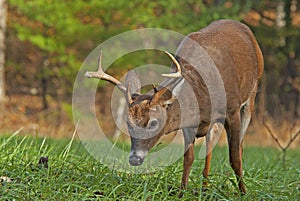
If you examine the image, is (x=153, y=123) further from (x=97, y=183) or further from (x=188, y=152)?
(x=188, y=152)

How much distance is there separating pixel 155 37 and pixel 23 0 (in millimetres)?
3658

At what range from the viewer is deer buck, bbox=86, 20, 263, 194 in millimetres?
4379

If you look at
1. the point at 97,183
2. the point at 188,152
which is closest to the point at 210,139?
the point at 188,152

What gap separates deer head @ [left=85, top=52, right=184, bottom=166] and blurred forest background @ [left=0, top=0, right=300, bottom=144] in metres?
8.30

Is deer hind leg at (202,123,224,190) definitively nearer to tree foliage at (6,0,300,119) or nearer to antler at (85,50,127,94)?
antler at (85,50,127,94)

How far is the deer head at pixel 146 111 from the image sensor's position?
4332 mm

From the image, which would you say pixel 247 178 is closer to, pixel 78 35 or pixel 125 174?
pixel 125 174

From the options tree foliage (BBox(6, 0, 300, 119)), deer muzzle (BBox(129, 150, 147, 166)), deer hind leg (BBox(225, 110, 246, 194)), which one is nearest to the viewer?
deer muzzle (BBox(129, 150, 147, 166))

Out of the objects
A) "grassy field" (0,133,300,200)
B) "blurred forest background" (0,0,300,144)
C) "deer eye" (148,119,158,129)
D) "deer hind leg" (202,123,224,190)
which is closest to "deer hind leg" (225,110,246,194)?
"grassy field" (0,133,300,200)

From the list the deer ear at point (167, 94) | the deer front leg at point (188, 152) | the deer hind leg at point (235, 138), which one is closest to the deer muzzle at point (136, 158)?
the deer ear at point (167, 94)

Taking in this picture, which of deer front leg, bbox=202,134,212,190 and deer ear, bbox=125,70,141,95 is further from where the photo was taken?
deer front leg, bbox=202,134,212,190

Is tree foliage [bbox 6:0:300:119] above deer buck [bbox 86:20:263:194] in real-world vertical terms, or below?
below

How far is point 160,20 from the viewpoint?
1551cm

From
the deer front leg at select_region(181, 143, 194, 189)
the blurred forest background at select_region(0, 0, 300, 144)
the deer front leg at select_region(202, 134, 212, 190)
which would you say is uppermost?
the deer front leg at select_region(181, 143, 194, 189)
